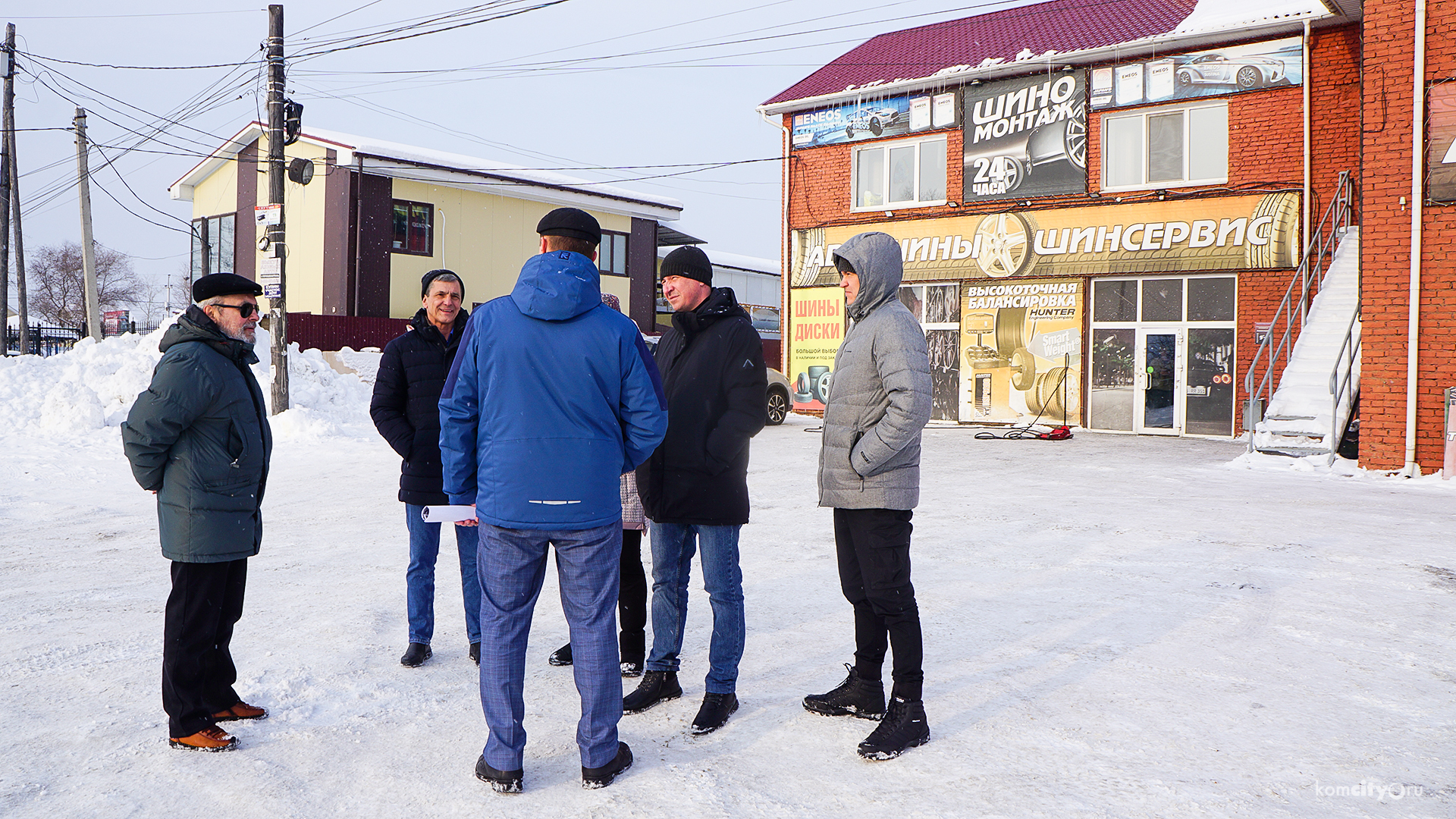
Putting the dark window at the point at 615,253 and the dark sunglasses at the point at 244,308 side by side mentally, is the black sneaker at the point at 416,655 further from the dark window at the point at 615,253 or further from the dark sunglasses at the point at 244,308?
the dark window at the point at 615,253

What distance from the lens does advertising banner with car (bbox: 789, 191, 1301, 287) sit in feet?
53.4

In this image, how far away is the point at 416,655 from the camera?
4262 millimetres

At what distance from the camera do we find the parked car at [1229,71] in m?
16.2

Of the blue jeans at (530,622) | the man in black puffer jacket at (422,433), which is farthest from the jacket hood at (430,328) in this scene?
the blue jeans at (530,622)

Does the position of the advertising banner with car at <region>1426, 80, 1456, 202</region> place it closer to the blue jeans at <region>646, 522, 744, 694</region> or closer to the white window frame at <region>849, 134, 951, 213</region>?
the white window frame at <region>849, 134, 951, 213</region>

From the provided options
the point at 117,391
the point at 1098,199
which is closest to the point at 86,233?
the point at 117,391

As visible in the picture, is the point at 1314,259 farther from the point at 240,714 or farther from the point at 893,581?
the point at 240,714

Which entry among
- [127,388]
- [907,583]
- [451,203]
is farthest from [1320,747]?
[451,203]

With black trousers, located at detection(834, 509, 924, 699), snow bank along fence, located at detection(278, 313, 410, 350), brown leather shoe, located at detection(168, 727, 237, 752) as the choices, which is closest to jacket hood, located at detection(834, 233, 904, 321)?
black trousers, located at detection(834, 509, 924, 699)

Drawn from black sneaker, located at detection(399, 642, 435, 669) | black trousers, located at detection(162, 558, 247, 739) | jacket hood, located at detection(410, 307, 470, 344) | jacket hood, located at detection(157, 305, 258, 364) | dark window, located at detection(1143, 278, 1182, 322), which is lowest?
black sneaker, located at detection(399, 642, 435, 669)

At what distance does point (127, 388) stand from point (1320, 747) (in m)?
16.1

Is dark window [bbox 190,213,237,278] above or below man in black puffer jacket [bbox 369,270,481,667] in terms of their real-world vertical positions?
above

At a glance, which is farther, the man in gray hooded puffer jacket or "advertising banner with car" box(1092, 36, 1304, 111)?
"advertising banner with car" box(1092, 36, 1304, 111)

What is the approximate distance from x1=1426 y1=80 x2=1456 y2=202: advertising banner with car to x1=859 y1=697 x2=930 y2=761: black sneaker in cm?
1086
